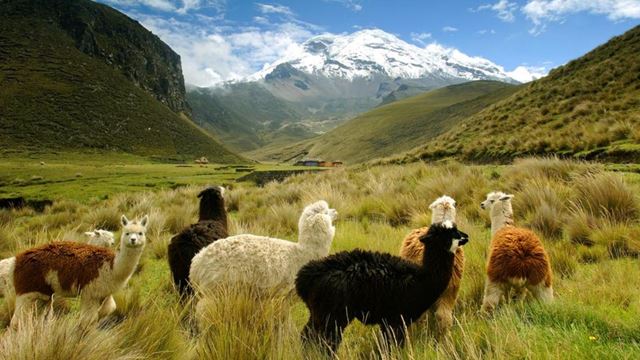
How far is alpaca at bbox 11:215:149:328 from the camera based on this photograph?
Answer: 4.34 meters

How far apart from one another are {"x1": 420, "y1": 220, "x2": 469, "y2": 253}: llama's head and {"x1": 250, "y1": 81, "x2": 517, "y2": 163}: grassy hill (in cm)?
9439

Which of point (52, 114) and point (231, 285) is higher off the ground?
point (52, 114)

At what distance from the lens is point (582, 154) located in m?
13.1

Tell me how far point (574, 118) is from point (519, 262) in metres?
18.1

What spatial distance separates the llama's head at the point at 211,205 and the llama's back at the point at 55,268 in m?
2.01

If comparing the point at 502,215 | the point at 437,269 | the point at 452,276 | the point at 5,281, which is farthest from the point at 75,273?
the point at 502,215

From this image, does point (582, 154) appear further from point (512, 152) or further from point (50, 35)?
point (50, 35)

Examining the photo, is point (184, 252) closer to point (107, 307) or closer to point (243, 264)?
point (107, 307)

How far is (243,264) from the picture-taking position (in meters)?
3.90

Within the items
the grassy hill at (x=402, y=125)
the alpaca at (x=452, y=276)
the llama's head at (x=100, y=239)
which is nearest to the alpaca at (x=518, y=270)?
the alpaca at (x=452, y=276)

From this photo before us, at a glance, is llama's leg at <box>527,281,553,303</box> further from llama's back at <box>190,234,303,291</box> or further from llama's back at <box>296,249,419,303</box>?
llama's back at <box>190,234,303,291</box>

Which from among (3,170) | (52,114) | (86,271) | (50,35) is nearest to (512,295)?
(86,271)

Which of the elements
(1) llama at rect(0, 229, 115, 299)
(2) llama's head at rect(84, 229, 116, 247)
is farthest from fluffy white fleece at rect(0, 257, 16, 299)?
(2) llama's head at rect(84, 229, 116, 247)

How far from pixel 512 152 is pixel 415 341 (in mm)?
16533
